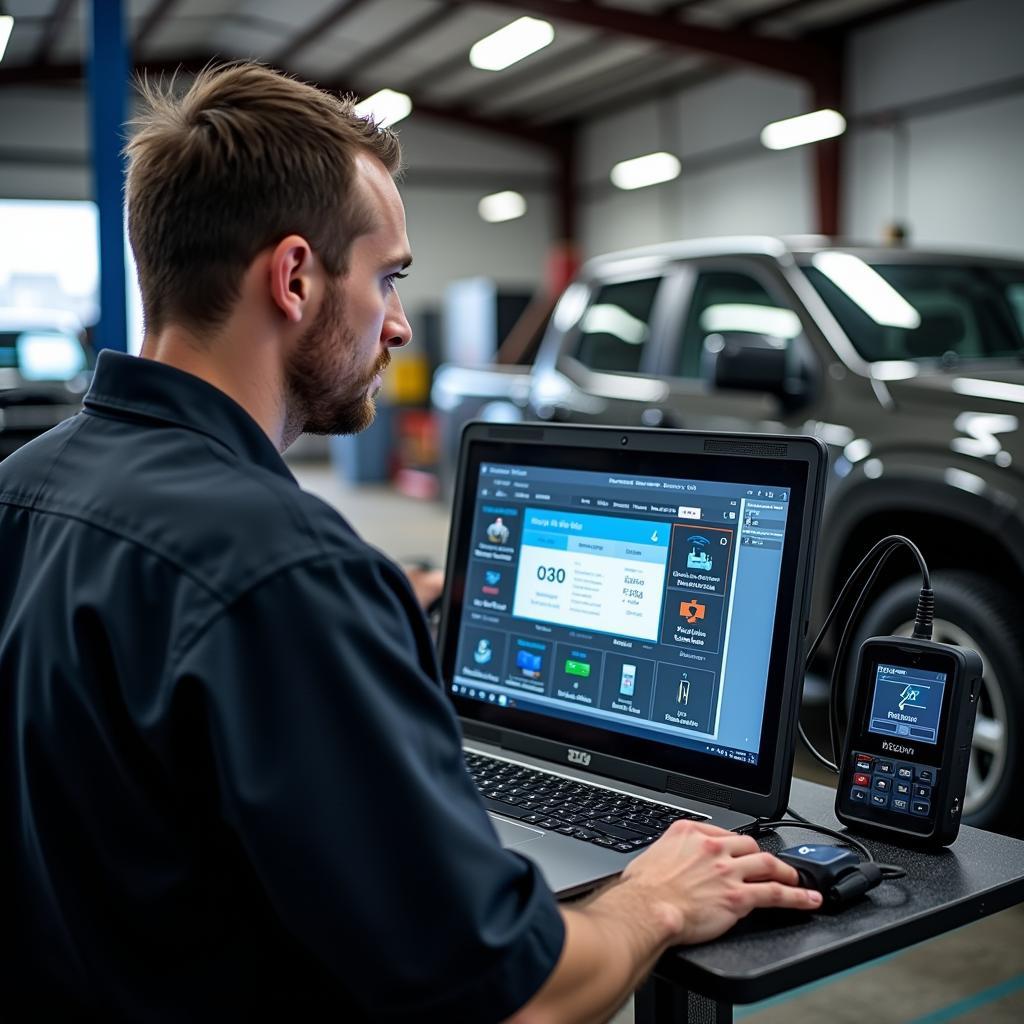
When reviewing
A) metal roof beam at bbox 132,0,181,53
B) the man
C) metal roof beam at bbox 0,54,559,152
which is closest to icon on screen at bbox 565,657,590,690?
the man

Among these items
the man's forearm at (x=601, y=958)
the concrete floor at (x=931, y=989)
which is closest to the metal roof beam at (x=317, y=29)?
the concrete floor at (x=931, y=989)

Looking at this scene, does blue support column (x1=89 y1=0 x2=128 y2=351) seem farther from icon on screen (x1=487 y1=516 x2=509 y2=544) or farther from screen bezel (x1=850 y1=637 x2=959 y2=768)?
screen bezel (x1=850 y1=637 x2=959 y2=768)

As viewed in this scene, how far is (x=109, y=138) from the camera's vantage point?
4.57 metres

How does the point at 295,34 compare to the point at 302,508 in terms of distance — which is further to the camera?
the point at 295,34

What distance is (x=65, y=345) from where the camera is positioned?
812 cm

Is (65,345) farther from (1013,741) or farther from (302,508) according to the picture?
(302,508)

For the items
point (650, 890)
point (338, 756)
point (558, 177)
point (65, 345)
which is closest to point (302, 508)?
point (338, 756)

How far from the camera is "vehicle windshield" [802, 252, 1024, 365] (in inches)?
153

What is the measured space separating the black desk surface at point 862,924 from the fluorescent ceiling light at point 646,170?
47.8 ft

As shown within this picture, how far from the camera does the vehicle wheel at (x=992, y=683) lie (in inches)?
123

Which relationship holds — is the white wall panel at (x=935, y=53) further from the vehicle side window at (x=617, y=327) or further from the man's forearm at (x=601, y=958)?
the man's forearm at (x=601, y=958)

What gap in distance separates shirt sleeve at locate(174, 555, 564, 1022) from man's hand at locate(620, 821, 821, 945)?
0.22 m

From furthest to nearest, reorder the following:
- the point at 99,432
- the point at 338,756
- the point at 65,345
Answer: the point at 65,345, the point at 99,432, the point at 338,756

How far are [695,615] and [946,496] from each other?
2.12 m
